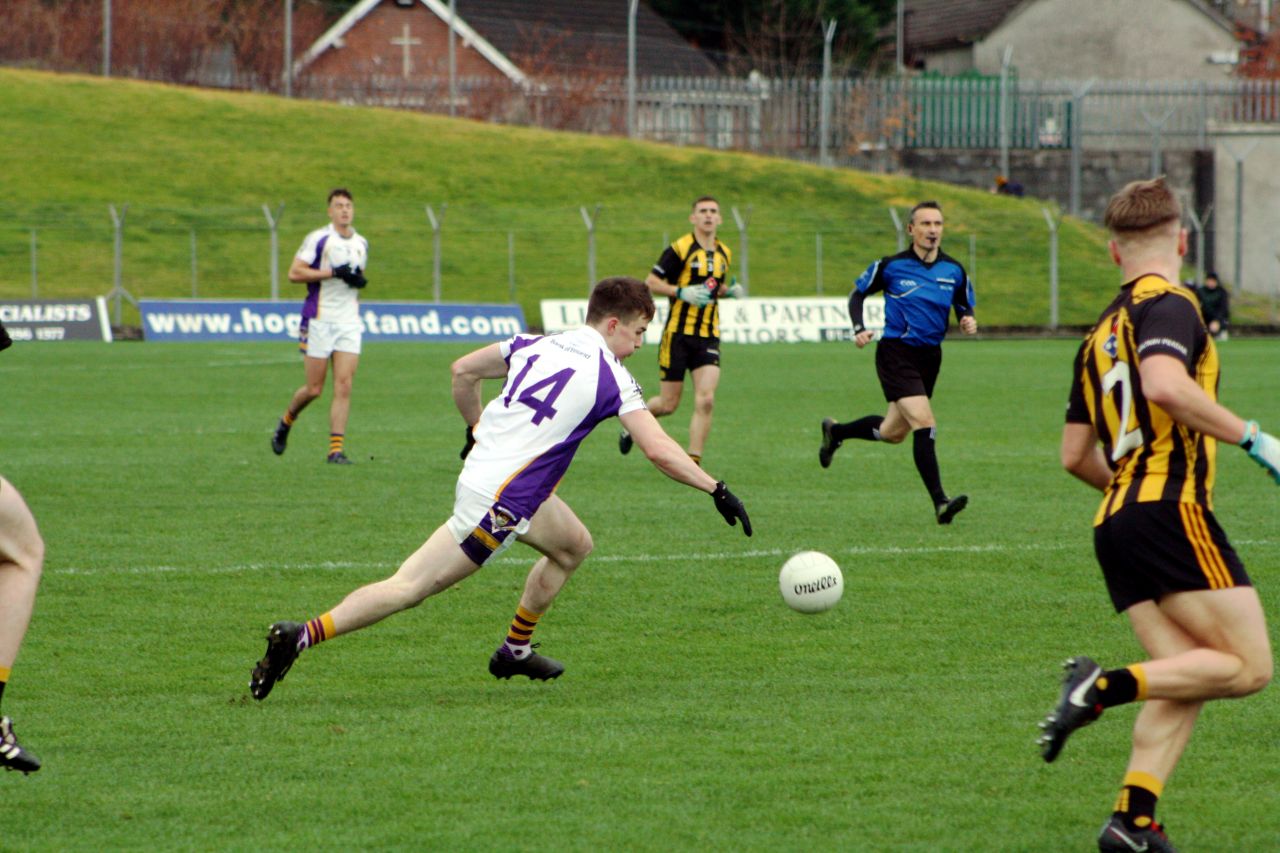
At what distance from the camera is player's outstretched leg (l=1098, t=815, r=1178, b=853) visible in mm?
4504

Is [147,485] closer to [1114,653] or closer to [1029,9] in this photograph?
[1114,653]

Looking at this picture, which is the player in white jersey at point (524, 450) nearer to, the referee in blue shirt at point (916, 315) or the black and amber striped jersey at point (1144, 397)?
the black and amber striped jersey at point (1144, 397)

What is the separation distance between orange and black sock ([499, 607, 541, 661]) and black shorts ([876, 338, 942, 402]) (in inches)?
206

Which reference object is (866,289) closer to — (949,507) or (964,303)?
(964,303)

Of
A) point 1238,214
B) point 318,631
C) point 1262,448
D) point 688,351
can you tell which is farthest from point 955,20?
point 1262,448

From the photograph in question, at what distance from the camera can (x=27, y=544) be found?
5.39 meters

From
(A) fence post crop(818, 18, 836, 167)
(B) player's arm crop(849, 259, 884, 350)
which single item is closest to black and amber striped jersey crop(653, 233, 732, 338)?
(B) player's arm crop(849, 259, 884, 350)

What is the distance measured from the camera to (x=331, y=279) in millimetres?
14562

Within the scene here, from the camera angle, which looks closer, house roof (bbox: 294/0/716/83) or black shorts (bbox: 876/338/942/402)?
black shorts (bbox: 876/338/942/402)

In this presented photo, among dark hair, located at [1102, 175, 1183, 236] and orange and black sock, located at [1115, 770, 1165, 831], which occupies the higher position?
dark hair, located at [1102, 175, 1183, 236]

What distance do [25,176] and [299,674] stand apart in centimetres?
4041

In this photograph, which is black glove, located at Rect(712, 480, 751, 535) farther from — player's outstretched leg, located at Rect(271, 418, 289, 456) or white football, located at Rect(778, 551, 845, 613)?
player's outstretched leg, located at Rect(271, 418, 289, 456)

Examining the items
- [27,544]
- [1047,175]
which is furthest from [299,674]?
[1047,175]

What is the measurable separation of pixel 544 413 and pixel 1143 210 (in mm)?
2483
